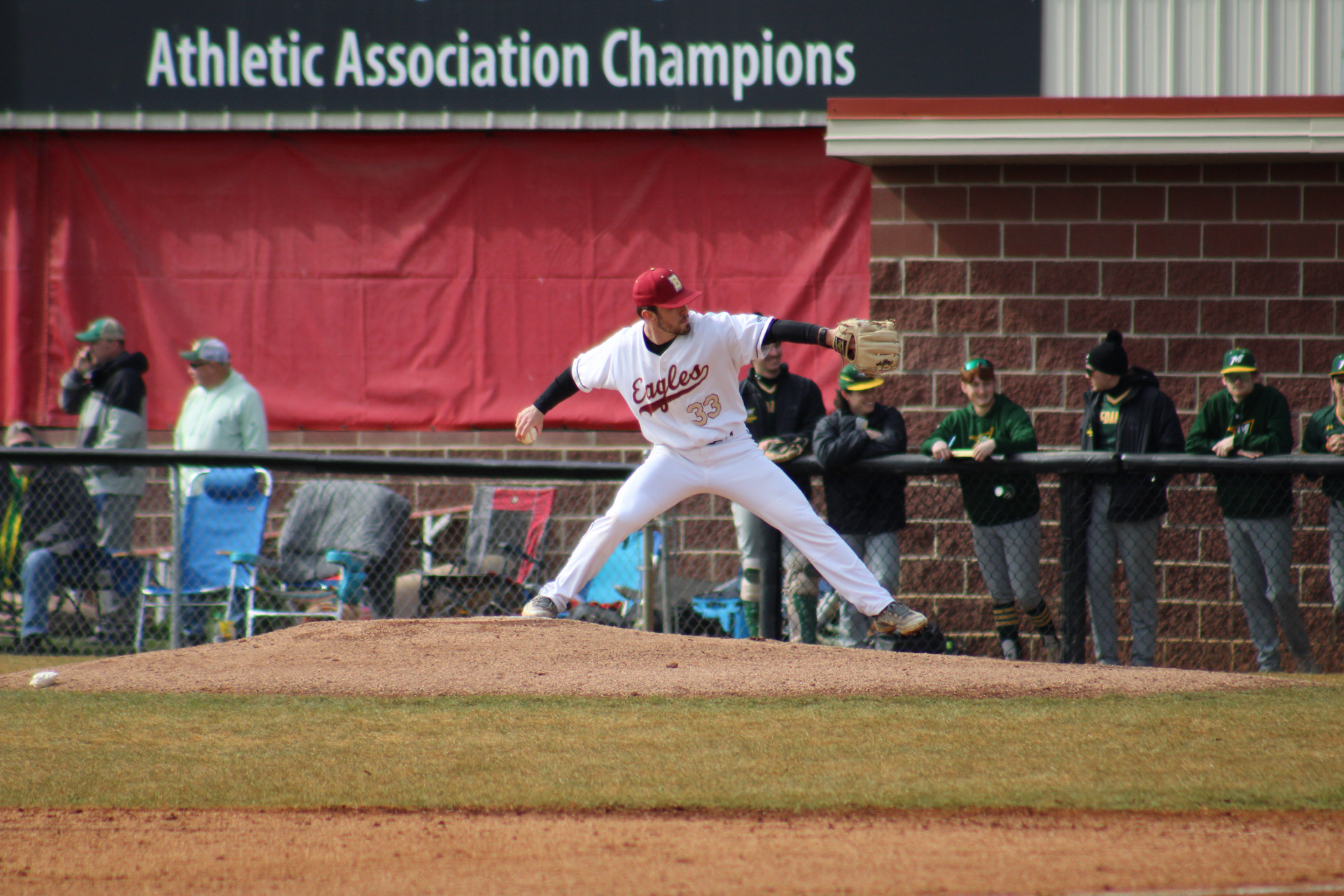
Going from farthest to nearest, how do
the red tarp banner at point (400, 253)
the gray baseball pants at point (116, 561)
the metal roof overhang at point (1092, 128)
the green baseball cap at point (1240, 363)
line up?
the red tarp banner at point (400, 253) < the metal roof overhang at point (1092, 128) < the gray baseball pants at point (116, 561) < the green baseball cap at point (1240, 363)

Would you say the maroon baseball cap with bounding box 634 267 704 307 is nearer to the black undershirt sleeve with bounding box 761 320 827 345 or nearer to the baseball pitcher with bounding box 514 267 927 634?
the baseball pitcher with bounding box 514 267 927 634

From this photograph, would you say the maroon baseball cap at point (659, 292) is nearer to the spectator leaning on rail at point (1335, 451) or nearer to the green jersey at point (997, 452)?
the green jersey at point (997, 452)

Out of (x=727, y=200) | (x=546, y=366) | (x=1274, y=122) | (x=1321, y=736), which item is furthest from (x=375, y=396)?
(x=1321, y=736)

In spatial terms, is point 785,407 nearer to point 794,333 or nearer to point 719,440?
point 719,440

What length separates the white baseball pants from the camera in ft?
20.4

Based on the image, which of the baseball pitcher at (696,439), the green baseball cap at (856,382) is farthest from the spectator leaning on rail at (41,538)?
the green baseball cap at (856,382)

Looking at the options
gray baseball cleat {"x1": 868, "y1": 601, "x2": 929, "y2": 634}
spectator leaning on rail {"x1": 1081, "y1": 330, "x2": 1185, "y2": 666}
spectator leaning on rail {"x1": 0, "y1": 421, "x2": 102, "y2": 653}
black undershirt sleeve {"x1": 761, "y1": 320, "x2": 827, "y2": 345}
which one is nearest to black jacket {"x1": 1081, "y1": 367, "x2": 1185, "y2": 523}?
spectator leaning on rail {"x1": 1081, "y1": 330, "x2": 1185, "y2": 666}

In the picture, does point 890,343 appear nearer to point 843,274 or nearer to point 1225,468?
point 1225,468

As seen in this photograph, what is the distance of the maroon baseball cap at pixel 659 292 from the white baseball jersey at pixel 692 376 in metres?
0.17

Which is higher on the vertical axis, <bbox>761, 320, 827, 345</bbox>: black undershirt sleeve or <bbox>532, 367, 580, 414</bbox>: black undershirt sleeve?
<bbox>761, 320, 827, 345</bbox>: black undershirt sleeve

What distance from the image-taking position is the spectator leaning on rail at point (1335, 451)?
6684mm

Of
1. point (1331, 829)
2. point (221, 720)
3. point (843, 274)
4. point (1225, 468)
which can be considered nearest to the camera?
point (1331, 829)

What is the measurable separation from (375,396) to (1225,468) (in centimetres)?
595

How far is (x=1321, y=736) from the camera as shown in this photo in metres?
5.00
